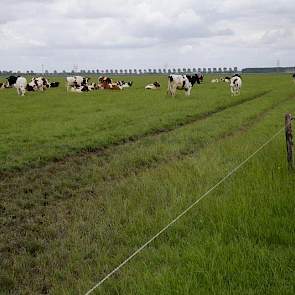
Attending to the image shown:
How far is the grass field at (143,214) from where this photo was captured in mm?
5445

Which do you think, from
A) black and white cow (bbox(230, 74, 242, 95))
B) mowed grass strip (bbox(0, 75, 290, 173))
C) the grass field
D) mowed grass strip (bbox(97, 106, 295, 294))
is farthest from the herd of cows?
mowed grass strip (bbox(97, 106, 295, 294))

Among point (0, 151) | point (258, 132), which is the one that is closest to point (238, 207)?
point (0, 151)

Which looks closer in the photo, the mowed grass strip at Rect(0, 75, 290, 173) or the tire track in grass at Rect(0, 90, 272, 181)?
the tire track in grass at Rect(0, 90, 272, 181)

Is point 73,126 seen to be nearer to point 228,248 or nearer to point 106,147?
point 106,147

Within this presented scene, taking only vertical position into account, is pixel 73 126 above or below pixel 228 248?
above

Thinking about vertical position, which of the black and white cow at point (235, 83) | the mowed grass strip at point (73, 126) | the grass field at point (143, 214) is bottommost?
the grass field at point (143, 214)

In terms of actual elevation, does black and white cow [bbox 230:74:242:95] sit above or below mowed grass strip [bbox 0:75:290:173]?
above

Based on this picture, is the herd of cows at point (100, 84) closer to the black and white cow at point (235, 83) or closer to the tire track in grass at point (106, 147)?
the black and white cow at point (235, 83)

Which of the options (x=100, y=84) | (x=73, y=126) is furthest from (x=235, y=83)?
(x=73, y=126)

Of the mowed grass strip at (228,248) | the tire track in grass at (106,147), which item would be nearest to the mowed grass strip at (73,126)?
the tire track in grass at (106,147)

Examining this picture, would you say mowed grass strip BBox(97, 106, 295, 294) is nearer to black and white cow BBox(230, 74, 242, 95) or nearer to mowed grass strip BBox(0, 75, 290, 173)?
mowed grass strip BBox(0, 75, 290, 173)

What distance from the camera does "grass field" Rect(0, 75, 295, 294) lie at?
545 cm

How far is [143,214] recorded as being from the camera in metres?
7.83

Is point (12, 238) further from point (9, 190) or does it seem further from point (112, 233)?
point (9, 190)
